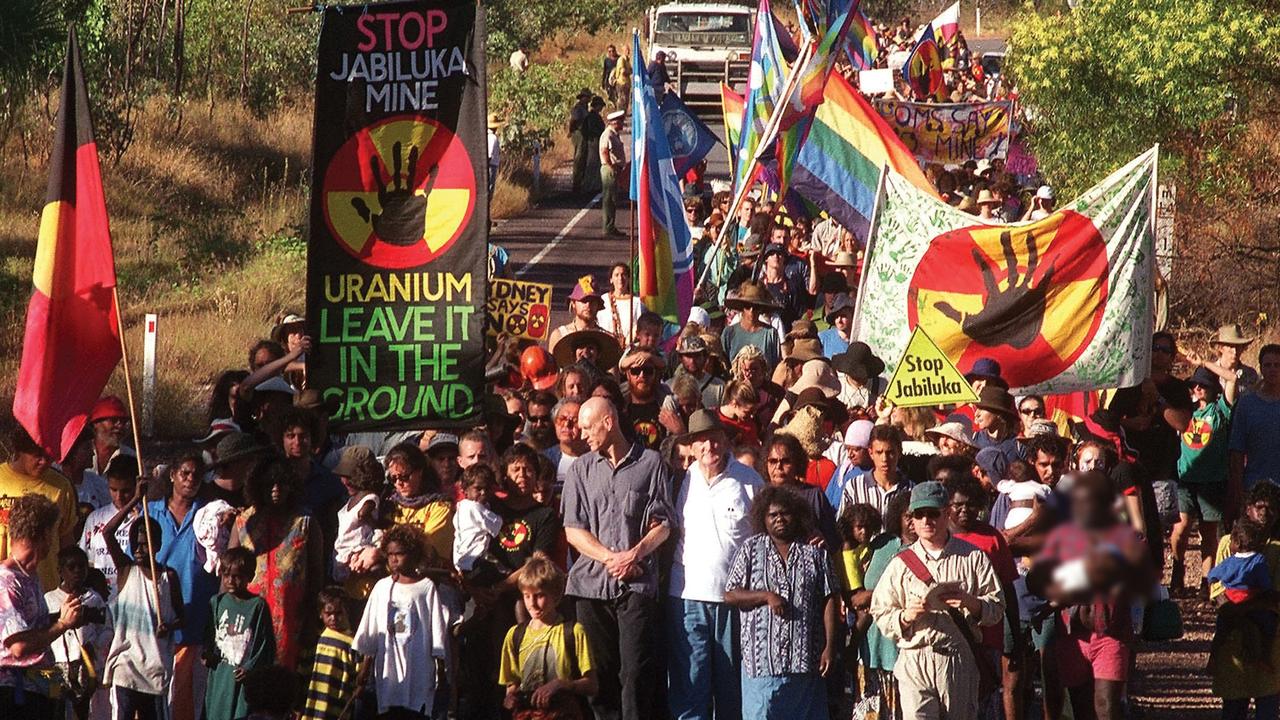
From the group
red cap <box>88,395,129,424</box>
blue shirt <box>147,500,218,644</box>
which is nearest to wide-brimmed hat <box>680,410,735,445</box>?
blue shirt <box>147,500,218,644</box>

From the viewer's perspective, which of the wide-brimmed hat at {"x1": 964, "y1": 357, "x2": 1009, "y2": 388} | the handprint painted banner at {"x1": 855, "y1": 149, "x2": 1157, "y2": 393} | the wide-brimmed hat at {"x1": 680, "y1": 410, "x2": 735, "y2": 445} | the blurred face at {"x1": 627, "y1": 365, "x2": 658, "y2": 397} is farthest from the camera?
the handprint painted banner at {"x1": 855, "y1": 149, "x2": 1157, "y2": 393}

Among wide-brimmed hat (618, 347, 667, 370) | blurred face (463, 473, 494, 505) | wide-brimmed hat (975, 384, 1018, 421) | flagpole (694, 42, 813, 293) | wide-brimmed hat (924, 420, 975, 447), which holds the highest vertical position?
flagpole (694, 42, 813, 293)

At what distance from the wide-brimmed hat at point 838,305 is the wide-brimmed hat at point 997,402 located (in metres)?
3.85

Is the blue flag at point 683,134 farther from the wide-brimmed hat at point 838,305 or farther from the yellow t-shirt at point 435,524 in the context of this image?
the yellow t-shirt at point 435,524

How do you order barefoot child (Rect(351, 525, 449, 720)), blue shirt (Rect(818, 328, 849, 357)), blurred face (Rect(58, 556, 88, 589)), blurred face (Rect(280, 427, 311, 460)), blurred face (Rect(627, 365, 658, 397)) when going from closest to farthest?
blurred face (Rect(58, 556, 88, 589)), barefoot child (Rect(351, 525, 449, 720)), blurred face (Rect(280, 427, 311, 460)), blurred face (Rect(627, 365, 658, 397)), blue shirt (Rect(818, 328, 849, 357))

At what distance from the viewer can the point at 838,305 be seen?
14.7 m

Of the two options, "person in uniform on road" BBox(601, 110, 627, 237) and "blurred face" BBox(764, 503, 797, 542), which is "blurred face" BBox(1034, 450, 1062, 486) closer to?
"blurred face" BBox(764, 503, 797, 542)

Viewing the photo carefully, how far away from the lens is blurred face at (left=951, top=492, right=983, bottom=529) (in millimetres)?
8367

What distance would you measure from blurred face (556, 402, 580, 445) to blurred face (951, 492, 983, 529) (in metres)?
2.15

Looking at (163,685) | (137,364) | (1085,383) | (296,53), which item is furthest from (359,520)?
(296,53)

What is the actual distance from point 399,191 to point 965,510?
2.80 metres

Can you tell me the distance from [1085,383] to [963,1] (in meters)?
60.7

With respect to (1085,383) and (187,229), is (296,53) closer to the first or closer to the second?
(187,229)

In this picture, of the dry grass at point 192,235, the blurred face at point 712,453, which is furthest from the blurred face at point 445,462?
the dry grass at point 192,235
